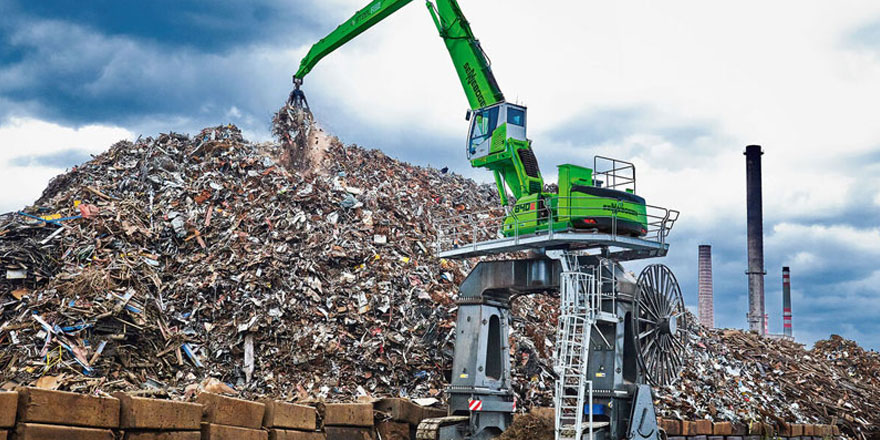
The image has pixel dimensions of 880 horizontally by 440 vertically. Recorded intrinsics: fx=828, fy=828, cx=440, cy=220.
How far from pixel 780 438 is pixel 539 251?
12.2 metres

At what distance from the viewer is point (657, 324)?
65.9ft

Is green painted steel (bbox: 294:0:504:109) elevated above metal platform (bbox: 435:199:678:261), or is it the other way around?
green painted steel (bbox: 294:0:504:109)

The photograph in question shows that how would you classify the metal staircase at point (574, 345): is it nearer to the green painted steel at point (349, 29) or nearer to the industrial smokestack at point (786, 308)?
the green painted steel at point (349, 29)

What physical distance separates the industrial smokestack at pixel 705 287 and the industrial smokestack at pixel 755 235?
2.56 meters

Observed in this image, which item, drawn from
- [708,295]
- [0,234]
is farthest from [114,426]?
[708,295]

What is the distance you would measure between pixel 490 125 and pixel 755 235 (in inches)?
1411

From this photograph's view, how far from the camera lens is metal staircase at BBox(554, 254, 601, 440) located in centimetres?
1789

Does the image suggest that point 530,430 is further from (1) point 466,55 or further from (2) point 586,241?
(1) point 466,55

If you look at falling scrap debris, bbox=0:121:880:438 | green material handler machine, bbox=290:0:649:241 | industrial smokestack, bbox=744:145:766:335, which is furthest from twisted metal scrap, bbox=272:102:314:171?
industrial smokestack, bbox=744:145:766:335

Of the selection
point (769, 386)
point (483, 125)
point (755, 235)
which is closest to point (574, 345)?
point (483, 125)

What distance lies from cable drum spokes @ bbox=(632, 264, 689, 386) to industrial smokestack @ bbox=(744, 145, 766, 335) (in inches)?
1351

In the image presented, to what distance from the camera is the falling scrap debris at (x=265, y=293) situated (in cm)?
2108

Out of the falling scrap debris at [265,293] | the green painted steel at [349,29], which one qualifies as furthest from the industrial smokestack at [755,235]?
the green painted steel at [349,29]

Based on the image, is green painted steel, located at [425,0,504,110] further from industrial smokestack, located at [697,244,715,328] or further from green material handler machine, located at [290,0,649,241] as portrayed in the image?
industrial smokestack, located at [697,244,715,328]
